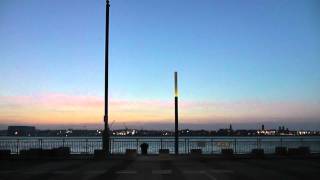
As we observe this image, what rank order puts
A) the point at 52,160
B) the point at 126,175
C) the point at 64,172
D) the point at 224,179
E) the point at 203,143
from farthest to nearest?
the point at 203,143, the point at 52,160, the point at 64,172, the point at 126,175, the point at 224,179

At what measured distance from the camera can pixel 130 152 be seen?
31750 millimetres

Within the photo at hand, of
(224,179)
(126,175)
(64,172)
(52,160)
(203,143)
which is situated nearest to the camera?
(224,179)

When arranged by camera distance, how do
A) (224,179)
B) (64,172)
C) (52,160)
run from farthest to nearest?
(52,160), (64,172), (224,179)

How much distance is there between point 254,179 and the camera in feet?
60.7

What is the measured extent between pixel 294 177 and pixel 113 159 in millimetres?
13299

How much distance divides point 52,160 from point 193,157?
771cm

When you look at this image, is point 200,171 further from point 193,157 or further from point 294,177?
point 193,157

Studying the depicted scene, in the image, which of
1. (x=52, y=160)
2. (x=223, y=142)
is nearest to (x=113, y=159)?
(x=52, y=160)

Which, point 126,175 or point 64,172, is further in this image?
Answer: point 64,172

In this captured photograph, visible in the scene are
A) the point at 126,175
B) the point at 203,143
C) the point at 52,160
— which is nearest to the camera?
the point at 126,175

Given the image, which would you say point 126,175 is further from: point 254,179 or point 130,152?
point 130,152

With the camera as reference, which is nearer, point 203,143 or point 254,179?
point 254,179

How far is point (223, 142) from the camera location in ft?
134

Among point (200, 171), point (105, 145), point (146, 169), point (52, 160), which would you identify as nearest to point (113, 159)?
point (105, 145)
